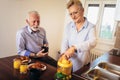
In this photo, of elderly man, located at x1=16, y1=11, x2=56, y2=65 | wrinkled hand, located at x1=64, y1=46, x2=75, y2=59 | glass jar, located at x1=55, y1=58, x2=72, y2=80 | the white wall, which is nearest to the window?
the white wall

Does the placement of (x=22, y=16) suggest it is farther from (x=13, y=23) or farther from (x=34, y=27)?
(x=34, y=27)

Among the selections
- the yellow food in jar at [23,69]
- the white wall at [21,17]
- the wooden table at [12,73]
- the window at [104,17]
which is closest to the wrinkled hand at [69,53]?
the wooden table at [12,73]

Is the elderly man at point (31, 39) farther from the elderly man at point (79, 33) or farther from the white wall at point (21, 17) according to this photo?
the white wall at point (21, 17)

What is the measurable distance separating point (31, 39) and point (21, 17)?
3.46 feet

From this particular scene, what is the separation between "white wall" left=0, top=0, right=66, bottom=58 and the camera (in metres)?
2.76

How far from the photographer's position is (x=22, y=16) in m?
3.02

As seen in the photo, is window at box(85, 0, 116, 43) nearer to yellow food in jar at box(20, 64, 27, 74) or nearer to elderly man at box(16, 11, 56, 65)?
elderly man at box(16, 11, 56, 65)

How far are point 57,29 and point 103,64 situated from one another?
2.31m

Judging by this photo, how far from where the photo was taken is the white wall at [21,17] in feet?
9.05

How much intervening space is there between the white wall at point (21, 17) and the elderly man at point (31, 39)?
0.85 m

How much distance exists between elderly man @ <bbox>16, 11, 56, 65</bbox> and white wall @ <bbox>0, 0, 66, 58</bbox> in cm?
85

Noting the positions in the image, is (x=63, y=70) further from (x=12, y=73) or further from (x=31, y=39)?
(x=31, y=39)

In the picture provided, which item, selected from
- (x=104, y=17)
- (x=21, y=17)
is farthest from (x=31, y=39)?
(x=104, y=17)

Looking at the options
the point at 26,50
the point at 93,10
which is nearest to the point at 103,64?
the point at 26,50
